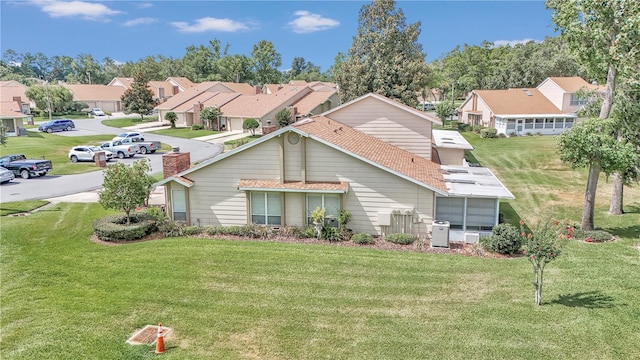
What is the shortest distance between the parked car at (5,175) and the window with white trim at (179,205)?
17.7 m

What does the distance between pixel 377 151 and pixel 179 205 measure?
9.55 meters

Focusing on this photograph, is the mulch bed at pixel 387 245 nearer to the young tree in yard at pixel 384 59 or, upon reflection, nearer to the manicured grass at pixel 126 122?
the young tree in yard at pixel 384 59

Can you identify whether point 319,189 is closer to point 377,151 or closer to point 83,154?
point 377,151

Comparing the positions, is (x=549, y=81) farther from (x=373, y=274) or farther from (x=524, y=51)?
(x=373, y=274)

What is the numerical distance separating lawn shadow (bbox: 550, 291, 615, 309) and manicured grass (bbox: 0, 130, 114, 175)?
33.7 m

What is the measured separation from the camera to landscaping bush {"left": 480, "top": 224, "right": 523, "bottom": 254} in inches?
656

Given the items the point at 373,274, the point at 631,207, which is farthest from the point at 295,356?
the point at 631,207

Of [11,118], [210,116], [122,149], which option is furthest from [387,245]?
[11,118]

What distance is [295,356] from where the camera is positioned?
9.96 meters

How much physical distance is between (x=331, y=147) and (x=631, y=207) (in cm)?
1771

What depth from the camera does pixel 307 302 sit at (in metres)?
12.7

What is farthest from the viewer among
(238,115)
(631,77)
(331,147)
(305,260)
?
(238,115)

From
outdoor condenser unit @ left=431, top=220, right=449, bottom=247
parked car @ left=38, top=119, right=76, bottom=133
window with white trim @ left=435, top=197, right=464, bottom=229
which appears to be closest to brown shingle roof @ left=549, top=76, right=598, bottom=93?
window with white trim @ left=435, top=197, right=464, bottom=229

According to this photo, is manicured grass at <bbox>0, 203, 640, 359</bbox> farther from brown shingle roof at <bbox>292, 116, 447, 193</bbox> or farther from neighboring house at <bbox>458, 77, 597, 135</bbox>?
neighboring house at <bbox>458, 77, 597, 135</bbox>
